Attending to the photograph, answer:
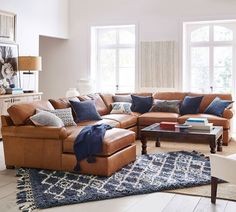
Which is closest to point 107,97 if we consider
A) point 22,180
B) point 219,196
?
point 22,180

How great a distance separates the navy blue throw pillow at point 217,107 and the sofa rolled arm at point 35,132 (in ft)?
11.0

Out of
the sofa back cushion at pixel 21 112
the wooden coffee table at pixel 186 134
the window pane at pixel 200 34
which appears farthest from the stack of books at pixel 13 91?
the window pane at pixel 200 34

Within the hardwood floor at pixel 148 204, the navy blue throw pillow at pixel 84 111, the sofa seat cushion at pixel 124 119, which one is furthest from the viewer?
the sofa seat cushion at pixel 124 119

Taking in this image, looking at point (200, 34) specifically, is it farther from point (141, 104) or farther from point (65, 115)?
point (65, 115)

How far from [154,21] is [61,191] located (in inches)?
233

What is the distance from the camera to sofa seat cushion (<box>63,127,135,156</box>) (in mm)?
4482

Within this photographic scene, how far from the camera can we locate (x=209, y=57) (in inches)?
343

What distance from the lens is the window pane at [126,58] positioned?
9.49 metres

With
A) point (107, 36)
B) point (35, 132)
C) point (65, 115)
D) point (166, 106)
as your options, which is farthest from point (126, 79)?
point (35, 132)

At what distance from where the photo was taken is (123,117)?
22.6 feet

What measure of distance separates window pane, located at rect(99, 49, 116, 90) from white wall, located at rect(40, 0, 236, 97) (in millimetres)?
412

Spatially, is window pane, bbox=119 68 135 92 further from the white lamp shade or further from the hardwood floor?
the hardwood floor

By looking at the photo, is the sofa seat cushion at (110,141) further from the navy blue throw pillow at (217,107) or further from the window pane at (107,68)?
the window pane at (107,68)

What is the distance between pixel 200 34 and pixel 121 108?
287cm
